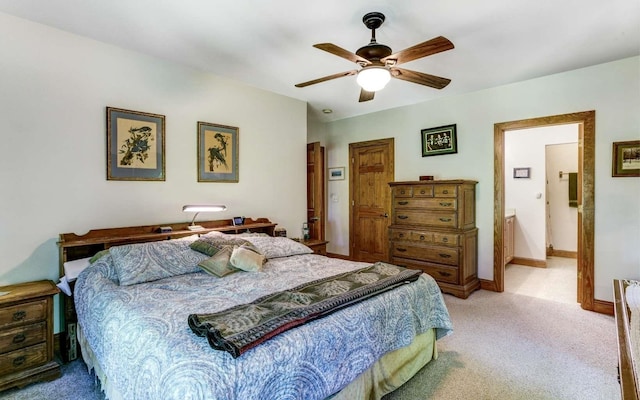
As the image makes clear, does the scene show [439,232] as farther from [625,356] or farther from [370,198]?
[625,356]

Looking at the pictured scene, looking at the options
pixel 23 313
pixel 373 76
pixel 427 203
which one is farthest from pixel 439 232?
pixel 23 313

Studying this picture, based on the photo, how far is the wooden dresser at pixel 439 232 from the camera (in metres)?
3.82

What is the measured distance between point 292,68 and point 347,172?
101 inches

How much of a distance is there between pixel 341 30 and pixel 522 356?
295 centimetres

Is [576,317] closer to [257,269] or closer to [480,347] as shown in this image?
[480,347]

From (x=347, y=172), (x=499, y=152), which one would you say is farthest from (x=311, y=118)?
(x=499, y=152)

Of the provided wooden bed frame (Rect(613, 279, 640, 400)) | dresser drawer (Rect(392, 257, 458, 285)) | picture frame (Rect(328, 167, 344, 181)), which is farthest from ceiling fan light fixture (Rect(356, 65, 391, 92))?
picture frame (Rect(328, 167, 344, 181))

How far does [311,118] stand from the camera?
18.5ft

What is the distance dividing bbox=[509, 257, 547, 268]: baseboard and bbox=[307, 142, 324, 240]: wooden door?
349 centimetres

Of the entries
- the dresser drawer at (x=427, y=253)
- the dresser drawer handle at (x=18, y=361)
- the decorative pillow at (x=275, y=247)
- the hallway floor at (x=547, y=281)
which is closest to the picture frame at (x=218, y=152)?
the decorative pillow at (x=275, y=247)

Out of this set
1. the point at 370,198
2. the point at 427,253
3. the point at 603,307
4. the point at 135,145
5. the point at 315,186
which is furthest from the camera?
the point at 370,198

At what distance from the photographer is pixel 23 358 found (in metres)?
2.13

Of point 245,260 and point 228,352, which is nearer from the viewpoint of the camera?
point 228,352

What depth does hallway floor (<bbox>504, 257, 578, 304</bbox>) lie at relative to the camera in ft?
12.8
